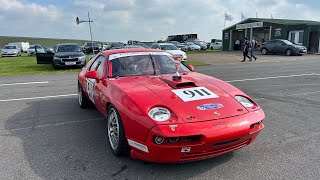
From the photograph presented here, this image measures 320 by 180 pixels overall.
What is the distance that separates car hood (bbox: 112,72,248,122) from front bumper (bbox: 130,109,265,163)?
0.36ft

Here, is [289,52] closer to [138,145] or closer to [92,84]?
[92,84]

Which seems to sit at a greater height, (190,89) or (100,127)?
(190,89)

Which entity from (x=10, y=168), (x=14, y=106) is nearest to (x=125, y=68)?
(x=10, y=168)

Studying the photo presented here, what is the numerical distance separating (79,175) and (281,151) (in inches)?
103

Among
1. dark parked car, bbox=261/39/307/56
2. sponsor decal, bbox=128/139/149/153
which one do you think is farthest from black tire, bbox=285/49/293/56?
sponsor decal, bbox=128/139/149/153

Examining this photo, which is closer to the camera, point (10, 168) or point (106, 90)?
point (10, 168)

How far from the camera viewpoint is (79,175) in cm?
320

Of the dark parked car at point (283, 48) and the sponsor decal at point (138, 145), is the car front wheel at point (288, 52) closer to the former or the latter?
the dark parked car at point (283, 48)

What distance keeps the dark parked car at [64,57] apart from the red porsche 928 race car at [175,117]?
12.3 meters

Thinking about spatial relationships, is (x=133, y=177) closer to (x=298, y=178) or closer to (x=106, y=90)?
(x=106, y=90)

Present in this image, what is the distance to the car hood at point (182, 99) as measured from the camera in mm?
3139

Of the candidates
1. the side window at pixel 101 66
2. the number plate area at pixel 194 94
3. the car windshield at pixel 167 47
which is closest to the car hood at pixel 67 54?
the car windshield at pixel 167 47

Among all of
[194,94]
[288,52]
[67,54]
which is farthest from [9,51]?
[194,94]

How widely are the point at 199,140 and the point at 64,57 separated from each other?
47.2 feet
